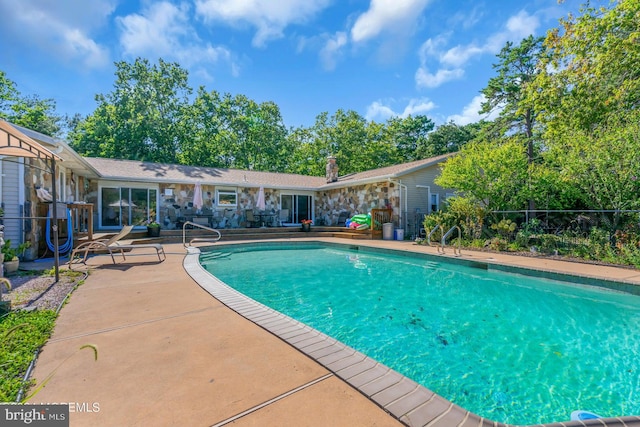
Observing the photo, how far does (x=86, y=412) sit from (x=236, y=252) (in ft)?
30.7

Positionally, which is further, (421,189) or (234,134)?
(234,134)

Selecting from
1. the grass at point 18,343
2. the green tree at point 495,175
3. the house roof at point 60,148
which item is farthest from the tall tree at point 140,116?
the grass at point 18,343

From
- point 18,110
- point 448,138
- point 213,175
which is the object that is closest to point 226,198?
point 213,175

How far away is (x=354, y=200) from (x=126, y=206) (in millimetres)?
10811

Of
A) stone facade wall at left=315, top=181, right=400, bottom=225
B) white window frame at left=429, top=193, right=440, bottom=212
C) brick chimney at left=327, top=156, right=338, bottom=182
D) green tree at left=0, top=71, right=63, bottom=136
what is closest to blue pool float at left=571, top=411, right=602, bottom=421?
stone facade wall at left=315, top=181, right=400, bottom=225

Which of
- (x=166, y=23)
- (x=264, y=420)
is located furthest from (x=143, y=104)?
(x=264, y=420)

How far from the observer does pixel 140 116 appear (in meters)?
23.1

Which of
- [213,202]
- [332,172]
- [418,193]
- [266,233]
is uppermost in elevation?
[332,172]

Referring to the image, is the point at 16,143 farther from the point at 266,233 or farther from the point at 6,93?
the point at 6,93

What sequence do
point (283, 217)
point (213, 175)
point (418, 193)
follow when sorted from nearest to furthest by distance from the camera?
1. point (418, 193)
2. point (213, 175)
3. point (283, 217)

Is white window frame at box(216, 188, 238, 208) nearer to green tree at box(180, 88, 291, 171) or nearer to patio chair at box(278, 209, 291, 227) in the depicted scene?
patio chair at box(278, 209, 291, 227)

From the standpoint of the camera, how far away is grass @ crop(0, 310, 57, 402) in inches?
76.5

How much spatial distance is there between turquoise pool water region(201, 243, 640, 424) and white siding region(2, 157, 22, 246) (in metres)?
4.46

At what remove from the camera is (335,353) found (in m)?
2.43
